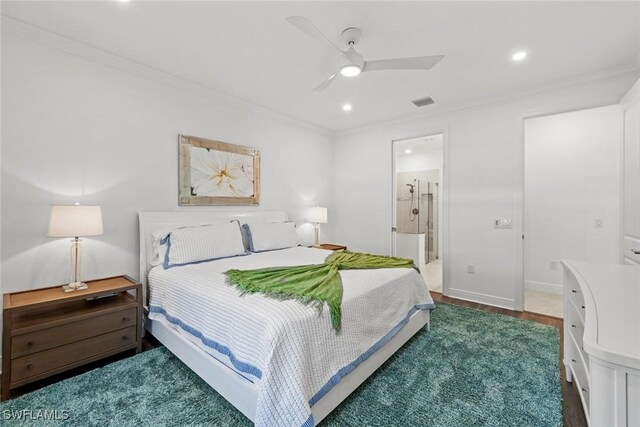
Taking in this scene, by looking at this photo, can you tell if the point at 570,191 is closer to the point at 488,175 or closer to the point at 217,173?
the point at 488,175

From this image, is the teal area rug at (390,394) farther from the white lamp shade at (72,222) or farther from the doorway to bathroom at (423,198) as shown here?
the doorway to bathroom at (423,198)

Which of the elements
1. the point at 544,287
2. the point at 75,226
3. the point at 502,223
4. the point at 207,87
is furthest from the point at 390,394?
the point at 544,287

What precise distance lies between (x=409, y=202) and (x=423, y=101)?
10.4ft

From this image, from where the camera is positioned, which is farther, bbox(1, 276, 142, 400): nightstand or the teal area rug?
bbox(1, 276, 142, 400): nightstand

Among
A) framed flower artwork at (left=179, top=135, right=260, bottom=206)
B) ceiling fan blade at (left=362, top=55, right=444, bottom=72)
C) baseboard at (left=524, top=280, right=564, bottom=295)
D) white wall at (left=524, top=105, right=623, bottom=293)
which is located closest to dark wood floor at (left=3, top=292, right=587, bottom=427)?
baseboard at (left=524, top=280, right=564, bottom=295)

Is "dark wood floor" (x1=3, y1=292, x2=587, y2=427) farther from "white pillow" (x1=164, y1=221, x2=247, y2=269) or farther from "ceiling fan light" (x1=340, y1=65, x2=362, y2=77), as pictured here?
"ceiling fan light" (x1=340, y1=65, x2=362, y2=77)

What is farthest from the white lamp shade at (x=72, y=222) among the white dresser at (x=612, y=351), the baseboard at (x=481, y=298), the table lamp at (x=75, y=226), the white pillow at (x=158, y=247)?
the baseboard at (x=481, y=298)

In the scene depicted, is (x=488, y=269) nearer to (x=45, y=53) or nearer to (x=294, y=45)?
(x=294, y=45)

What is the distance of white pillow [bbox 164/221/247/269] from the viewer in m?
2.63

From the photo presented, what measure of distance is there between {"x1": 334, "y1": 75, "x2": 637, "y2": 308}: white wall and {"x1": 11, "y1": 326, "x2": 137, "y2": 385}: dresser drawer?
11.8 ft

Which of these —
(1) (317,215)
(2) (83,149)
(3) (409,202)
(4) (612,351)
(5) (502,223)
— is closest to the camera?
(4) (612,351)

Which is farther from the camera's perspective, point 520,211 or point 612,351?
point 520,211

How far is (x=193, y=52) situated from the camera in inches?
100

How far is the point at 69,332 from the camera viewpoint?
203 centimetres
